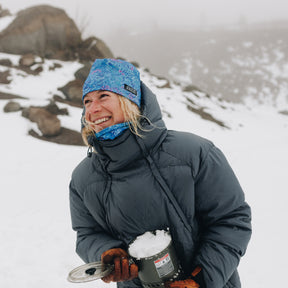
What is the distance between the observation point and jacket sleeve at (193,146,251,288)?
1.27 m

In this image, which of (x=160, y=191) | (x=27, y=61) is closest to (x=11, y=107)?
(x=27, y=61)

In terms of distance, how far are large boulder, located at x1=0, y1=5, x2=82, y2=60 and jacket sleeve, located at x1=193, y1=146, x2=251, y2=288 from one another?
19062mm

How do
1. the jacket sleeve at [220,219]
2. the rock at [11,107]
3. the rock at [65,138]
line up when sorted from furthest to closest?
1. the rock at [11,107]
2. the rock at [65,138]
3. the jacket sleeve at [220,219]

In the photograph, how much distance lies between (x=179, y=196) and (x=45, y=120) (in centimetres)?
822

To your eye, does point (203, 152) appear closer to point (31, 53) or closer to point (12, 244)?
point (12, 244)

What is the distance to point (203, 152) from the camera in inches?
52.6

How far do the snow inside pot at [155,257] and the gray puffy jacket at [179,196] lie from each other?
0.13 m

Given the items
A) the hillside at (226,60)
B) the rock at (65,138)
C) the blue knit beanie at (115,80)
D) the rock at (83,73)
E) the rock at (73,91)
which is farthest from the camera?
the hillside at (226,60)

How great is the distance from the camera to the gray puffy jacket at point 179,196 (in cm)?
129

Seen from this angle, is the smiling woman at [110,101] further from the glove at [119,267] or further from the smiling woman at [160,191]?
the glove at [119,267]

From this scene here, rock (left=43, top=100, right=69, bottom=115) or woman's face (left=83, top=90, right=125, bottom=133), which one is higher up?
woman's face (left=83, top=90, right=125, bottom=133)

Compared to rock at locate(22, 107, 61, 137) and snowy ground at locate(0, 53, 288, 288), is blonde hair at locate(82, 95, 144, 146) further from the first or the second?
rock at locate(22, 107, 61, 137)

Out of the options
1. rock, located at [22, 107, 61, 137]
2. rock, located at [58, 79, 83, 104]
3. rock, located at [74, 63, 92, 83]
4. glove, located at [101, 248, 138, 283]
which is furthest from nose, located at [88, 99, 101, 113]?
rock, located at [74, 63, 92, 83]

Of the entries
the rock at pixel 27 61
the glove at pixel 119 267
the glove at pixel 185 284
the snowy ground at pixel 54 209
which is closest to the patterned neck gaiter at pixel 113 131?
the glove at pixel 119 267
